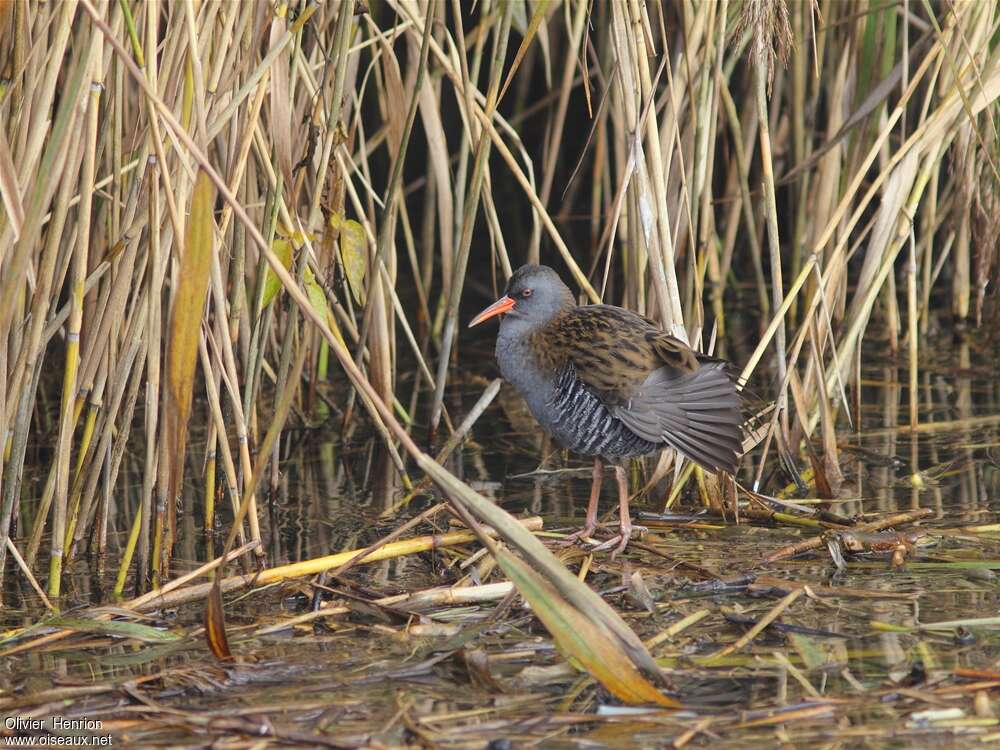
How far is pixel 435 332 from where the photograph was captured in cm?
558

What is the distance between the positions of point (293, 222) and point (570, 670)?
145cm

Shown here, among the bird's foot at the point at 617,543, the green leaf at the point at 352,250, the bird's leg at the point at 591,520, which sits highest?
the green leaf at the point at 352,250

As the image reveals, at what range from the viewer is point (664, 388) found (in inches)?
135

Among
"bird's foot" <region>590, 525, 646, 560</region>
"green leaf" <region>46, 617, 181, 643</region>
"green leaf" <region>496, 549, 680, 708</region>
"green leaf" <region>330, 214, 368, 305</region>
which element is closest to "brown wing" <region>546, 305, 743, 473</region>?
"bird's foot" <region>590, 525, 646, 560</region>

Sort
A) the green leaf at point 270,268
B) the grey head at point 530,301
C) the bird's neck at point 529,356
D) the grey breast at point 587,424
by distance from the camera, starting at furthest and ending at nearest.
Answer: the grey head at point 530,301 → the bird's neck at point 529,356 → the grey breast at point 587,424 → the green leaf at point 270,268

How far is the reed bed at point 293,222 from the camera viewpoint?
8.90 feet

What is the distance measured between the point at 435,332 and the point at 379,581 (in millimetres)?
2379

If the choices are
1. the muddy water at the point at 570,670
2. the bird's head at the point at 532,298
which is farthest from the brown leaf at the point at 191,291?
the bird's head at the point at 532,298

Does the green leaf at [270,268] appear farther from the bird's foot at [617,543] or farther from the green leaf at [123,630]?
the bird's foot at [617,543]

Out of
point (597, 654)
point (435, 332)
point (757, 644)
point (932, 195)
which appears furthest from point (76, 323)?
point (932, 195)

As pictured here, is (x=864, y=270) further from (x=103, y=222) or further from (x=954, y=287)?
(x=103, y=222)

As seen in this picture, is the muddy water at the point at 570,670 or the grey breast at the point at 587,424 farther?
the grey breast at the point at 587,424

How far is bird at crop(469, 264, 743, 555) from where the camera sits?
133 inches

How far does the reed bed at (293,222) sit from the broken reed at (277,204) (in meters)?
0.01
